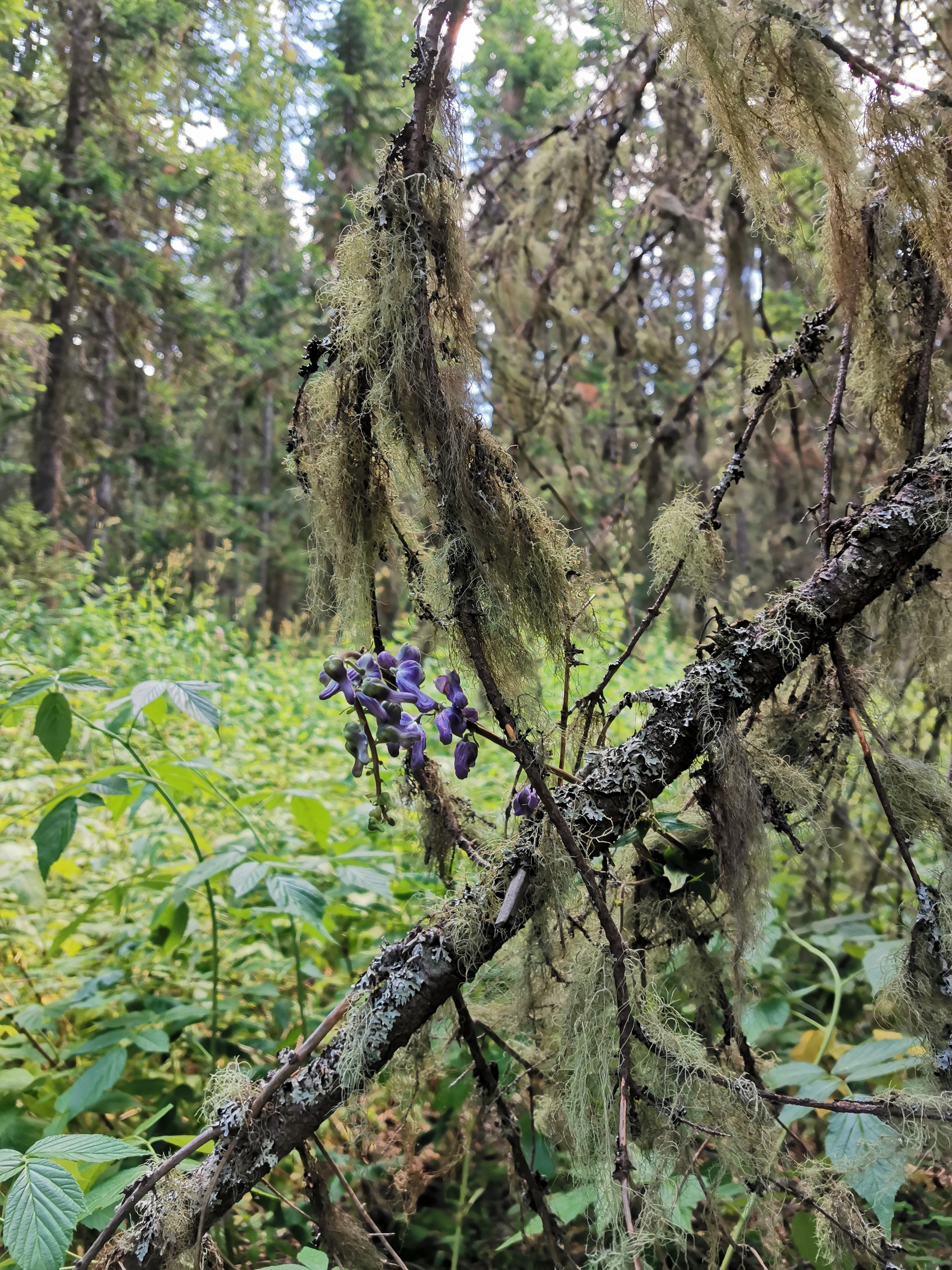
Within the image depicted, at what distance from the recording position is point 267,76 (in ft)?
27.2

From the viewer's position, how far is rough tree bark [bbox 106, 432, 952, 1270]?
911mm

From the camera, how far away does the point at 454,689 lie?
3.21 ft

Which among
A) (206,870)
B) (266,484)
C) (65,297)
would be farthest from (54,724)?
(266,484)

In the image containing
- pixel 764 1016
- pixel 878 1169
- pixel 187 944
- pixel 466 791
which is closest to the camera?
pixel 878 1169

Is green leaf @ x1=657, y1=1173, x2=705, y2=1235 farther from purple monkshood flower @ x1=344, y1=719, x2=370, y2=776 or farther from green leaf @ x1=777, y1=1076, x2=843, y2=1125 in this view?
purple monkshood flower @ x1=344, y1=719, x2=370, y2=776

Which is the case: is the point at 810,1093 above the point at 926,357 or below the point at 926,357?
below

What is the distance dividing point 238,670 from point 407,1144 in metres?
4.10

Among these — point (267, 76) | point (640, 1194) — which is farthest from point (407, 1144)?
point (267, 76)

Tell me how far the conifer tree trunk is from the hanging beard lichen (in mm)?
7788

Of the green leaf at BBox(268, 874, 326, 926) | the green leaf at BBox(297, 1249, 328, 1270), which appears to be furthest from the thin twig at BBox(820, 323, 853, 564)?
the green leaf at BBox(297, 1249, 328, 1270)

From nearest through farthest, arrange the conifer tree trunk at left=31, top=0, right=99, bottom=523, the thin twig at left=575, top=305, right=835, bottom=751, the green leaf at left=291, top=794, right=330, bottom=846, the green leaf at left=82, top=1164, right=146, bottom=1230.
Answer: the green leaf at left=82, top=1164, right=146, bottom=1230 < the thin twig at left=575, top=305, right=835, bottom=751 < the green leaf at left=291, top=794, right=330, bottom=846 < the conifer tree trunk at left=31, top=0, right=99, bottom=523

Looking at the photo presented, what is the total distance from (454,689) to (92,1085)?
95cm

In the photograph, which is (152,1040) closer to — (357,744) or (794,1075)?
(357,744)

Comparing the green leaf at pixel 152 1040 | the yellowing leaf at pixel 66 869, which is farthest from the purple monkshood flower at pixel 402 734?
the yellowing leaf at pixel 66 869
